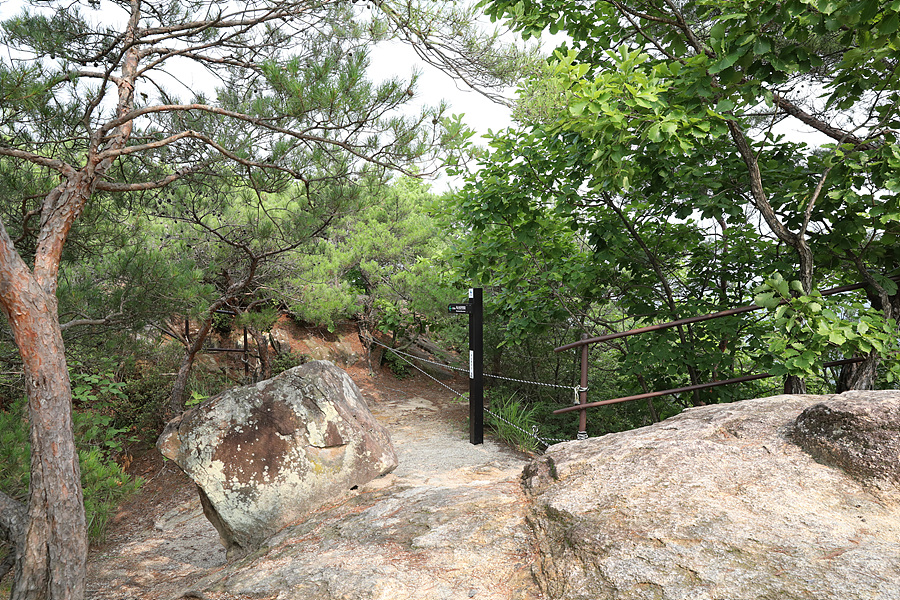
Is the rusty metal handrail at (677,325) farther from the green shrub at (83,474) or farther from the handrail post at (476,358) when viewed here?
the green shrub at (83,474)

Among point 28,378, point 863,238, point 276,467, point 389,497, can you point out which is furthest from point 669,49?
point 28,378

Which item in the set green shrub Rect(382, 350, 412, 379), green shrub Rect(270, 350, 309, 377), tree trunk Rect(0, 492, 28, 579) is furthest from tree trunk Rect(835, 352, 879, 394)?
green shrub Rect(382, 350, 412, 379)

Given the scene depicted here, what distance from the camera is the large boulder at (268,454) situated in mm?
3770

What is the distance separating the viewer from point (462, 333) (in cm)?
821

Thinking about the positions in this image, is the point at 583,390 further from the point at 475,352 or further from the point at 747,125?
the point at 747,125

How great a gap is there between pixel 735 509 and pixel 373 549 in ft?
5.70

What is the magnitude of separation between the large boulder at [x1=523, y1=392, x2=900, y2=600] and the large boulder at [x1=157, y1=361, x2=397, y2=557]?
5.35 feet

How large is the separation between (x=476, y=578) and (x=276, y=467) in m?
2.11

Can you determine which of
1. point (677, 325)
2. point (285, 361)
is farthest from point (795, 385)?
point (285, 361)

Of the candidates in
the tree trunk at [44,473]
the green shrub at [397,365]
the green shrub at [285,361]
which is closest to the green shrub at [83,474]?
the tree trunk at [44,473]

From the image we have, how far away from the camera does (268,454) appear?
391 cm

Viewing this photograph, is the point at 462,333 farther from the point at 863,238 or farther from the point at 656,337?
the point at 863,238

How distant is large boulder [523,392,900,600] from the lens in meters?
1.79

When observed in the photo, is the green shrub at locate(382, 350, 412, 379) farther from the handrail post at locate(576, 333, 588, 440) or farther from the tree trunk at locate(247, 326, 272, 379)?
the handrail post at locate(576, 333, 588, 440)
